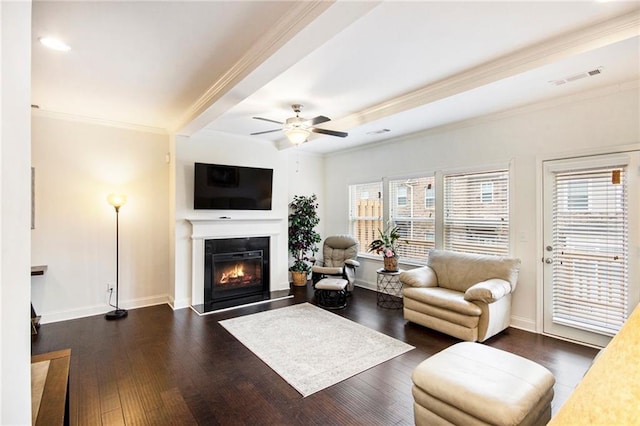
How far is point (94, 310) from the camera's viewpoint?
14.9 feet

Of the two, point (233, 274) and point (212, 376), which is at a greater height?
point (233, 274)

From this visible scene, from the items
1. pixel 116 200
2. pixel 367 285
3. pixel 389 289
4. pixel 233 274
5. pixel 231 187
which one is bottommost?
pixel 367 285

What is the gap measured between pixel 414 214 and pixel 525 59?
294 centimetres

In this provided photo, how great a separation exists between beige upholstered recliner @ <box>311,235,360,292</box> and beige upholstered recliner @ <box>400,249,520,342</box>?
1388 mm

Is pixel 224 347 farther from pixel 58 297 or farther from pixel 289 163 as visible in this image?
pixel 289 163

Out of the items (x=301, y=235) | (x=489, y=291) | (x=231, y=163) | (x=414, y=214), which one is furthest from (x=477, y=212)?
(x=231, y=163)

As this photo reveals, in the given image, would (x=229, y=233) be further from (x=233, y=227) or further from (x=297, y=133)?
(x=297, y=133)

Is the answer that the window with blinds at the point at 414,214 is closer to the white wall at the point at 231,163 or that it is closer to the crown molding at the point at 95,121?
the white wall at the point at 231,163

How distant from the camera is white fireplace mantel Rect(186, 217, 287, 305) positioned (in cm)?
494

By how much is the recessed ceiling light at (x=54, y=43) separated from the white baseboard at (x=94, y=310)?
3.49 metres

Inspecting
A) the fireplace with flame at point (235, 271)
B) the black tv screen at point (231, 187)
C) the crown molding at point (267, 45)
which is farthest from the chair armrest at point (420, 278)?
the crown molding at point (267, 45)

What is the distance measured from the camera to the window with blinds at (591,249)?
10.7 ft

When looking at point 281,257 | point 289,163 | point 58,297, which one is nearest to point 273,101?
point 289,163

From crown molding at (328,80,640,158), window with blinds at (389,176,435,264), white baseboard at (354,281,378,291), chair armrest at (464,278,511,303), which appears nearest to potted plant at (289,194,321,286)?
white baseboard at (354,281,378,291)
